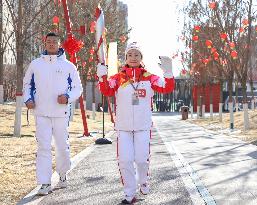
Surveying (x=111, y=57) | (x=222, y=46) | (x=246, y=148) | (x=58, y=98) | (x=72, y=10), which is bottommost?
(x=246, y=148)

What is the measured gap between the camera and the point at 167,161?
10.8 meters

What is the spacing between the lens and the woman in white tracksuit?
20.9ft

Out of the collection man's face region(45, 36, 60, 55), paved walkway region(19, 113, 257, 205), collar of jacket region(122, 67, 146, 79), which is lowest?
Result: paved walkway region(19, 113, 257, 205)

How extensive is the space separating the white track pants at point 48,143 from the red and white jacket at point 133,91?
95 cm

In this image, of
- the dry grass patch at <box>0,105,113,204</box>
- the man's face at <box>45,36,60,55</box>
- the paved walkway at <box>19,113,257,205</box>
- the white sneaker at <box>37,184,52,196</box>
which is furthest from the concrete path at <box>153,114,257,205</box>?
the man's face at <box>45,36,60,55</box>

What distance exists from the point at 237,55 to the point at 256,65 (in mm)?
39506

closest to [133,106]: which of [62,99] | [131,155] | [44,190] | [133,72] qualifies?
[133,72]

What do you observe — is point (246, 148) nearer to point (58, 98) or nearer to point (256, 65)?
point (58, 98)

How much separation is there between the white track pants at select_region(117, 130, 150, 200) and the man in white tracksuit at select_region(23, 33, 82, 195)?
0.99 m

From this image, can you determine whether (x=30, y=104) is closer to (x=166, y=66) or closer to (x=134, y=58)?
(x=134, y=58)

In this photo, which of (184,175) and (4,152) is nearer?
(184,175)

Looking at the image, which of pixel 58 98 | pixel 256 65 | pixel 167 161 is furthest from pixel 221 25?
pixel 256 65

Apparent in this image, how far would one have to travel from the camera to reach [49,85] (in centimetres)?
702

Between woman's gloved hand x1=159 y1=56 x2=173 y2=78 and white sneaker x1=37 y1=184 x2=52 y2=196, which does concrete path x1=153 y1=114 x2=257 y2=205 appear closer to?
woman's gloved hand x1=159 y1=56 x2=173 y2=78
